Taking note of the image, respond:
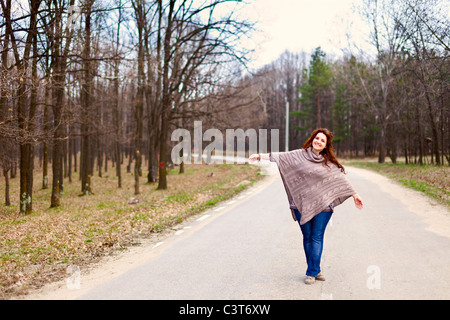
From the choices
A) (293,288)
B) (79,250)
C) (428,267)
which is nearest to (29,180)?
(79,250)

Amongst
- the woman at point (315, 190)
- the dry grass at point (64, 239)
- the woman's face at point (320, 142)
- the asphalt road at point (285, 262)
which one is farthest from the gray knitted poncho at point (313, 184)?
the dry grass at point (64, 239)

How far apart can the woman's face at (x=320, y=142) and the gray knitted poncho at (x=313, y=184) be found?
11 cm

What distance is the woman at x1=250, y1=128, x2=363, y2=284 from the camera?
5.05 meters

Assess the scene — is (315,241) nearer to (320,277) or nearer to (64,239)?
(320,277)

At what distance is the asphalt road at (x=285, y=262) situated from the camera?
15.4 ft

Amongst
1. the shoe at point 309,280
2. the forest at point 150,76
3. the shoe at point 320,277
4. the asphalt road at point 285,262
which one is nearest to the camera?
the asphalt road at point 285,262

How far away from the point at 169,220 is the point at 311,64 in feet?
178

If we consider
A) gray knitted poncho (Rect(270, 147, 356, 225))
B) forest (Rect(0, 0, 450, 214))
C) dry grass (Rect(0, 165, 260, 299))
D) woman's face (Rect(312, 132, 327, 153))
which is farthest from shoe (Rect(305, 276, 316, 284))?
forest (Rect(0, 0, 450, 214))

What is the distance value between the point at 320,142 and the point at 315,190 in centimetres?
65

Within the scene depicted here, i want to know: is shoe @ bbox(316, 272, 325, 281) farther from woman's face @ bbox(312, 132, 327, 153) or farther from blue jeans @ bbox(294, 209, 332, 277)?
woman's face @ bbox(312, 132, 327, 153)

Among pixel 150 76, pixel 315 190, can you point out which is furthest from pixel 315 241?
pixel 150 76

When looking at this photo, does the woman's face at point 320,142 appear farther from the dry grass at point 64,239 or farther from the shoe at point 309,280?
the dry grass at point 64,239

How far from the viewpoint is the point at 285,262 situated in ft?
19.7
